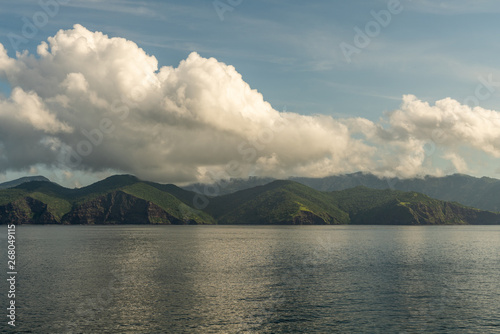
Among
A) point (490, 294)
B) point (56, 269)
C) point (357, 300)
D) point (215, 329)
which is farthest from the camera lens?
point (56, 269)

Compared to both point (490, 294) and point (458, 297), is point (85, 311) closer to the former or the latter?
point (458, 297)

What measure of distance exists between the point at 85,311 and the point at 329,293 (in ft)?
178

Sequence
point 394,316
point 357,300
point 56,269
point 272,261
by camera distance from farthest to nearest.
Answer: point 272,261 < point 56,269 < point 357,300 < point 394,316

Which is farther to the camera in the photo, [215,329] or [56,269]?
[56,269]

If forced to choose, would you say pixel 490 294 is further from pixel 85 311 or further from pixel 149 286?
pixel 85 311

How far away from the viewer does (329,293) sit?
88375 millimetres

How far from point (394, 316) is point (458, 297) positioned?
25862 millimetres

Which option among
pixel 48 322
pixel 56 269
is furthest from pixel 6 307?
pixel 56 269

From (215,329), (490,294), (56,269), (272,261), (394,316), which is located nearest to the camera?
(215,329)

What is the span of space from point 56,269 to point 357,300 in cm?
9721

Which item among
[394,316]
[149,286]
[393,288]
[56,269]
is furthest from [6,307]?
[393,288]

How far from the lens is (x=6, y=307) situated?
73000 mm

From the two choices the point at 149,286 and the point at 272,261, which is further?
the point at 272,261

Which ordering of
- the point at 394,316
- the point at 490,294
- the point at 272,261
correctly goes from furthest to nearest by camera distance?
the point at 272,261
the point at 490,294
the point at 394,316
